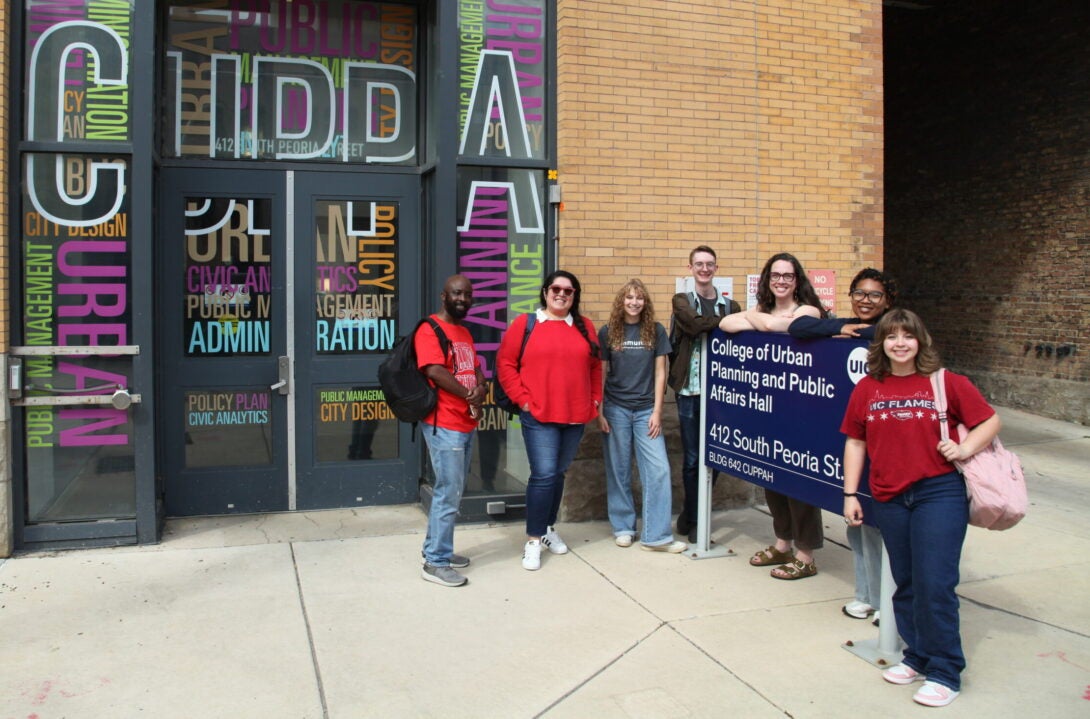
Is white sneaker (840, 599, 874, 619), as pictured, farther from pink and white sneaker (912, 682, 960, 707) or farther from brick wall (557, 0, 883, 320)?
brick wall (557, 0, 883, 320)

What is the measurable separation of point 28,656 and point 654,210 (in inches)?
187

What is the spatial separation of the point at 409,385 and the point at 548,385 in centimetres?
88

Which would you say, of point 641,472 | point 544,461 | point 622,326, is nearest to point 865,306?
point 622,326

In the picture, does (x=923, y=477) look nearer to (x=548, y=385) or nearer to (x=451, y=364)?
(x=548, y=385)

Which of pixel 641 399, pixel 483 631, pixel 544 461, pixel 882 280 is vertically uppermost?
pixel 882 280

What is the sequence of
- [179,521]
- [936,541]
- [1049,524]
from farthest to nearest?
[1049,524] < [179,521] < [936,541]

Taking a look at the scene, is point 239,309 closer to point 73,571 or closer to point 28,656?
point 73,571

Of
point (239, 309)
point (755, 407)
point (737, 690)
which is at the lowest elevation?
point (737, 690)

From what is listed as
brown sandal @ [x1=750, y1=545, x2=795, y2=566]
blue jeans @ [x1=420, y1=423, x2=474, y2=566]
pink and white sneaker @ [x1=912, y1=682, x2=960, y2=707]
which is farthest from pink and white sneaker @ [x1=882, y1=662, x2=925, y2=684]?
blue jeans @ [x1=420, y1=423, x2=474, y2=566]

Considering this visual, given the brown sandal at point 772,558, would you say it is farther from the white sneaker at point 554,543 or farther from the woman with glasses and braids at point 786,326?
the white sneaker at point 554,543

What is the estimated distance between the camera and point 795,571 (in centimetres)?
549

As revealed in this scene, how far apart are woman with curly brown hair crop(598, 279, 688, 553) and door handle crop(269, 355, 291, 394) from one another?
2.26 m

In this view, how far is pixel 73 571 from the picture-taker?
5445mm

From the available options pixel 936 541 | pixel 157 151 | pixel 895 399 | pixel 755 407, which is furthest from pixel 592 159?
pixel 936 541
